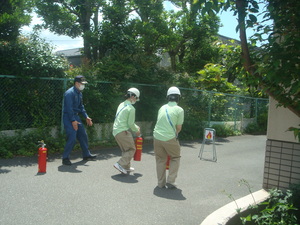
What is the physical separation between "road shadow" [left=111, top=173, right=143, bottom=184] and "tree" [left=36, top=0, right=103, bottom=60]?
19.9ft

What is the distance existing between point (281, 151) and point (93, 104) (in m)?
5.52

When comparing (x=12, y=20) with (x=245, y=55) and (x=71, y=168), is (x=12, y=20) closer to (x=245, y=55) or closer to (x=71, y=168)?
(x=71, y=168)

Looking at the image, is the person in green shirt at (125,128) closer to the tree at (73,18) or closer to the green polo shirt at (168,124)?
the green polo shirt at (168,124)

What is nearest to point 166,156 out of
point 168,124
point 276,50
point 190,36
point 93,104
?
point 168,124

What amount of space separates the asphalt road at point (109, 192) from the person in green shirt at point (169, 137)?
1.14ft

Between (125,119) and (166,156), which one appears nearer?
(166,156)

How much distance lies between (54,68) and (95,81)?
1240 millimetres

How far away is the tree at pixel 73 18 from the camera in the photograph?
1083cm

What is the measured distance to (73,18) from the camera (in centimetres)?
1141

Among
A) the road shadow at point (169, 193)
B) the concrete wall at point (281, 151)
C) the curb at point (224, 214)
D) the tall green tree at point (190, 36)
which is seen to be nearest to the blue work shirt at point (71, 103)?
the road shadow at point (169, 193)

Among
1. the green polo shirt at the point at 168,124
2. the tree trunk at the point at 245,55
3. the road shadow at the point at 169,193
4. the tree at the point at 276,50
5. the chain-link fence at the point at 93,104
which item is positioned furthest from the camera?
the chain-link fence at the point at 93,104

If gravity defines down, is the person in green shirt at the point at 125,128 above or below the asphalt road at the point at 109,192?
above

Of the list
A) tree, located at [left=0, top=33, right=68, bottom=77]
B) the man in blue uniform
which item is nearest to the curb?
the man in blue uniform

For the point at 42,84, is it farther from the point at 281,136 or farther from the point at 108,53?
the point at 281,136
